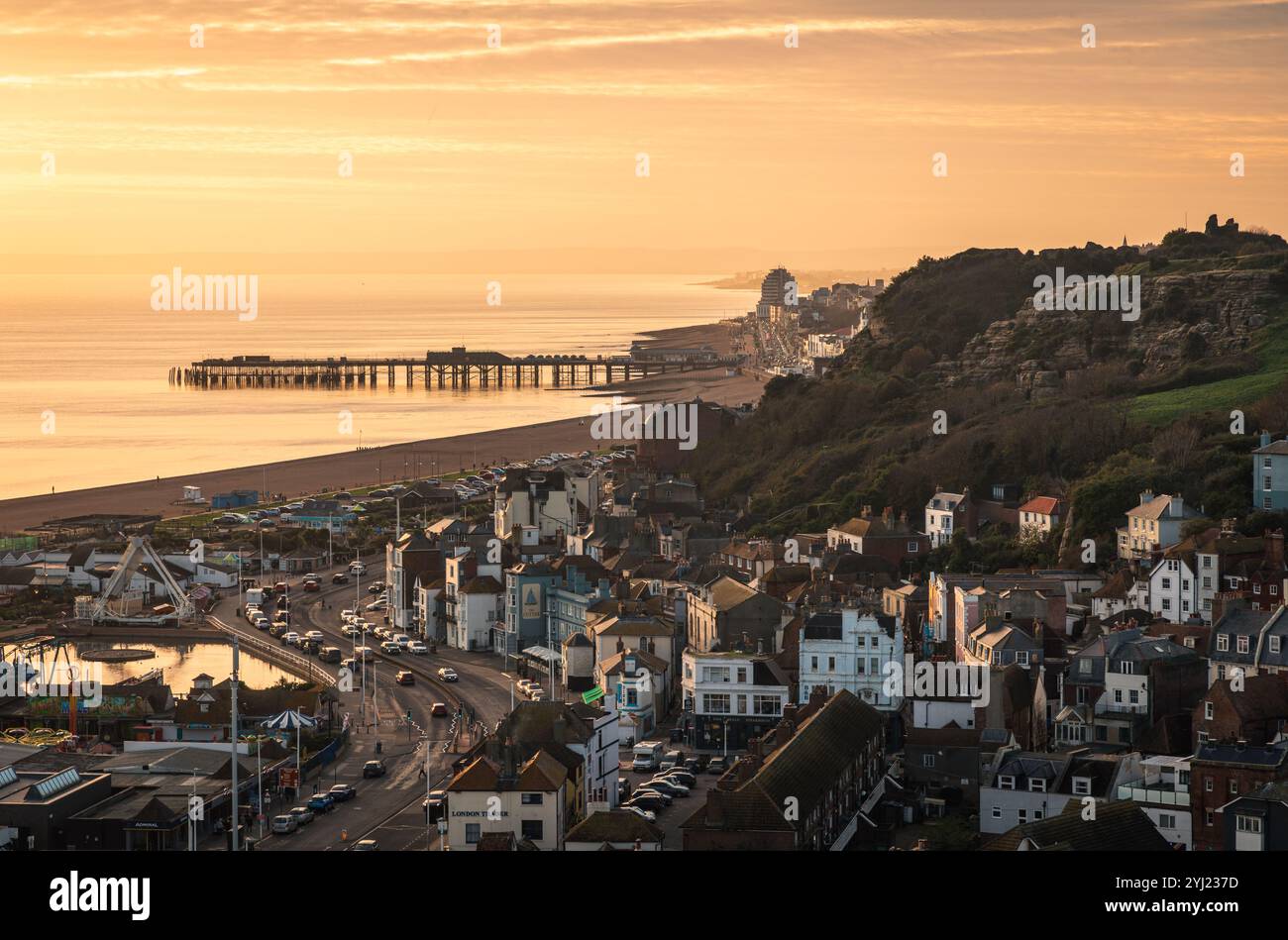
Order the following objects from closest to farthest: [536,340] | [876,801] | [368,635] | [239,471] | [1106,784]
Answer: [1106,784] → [876,801] → [368,635] → [239,471] → [536,340]

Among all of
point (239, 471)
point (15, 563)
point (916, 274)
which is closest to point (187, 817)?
point (15, 563)

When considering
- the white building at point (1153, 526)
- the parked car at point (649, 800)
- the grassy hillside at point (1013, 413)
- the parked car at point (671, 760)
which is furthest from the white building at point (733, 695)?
the grassy hillside at point (1013, 413)

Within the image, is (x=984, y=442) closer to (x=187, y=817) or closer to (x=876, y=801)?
(x=876, y=801)

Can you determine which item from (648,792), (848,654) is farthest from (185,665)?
(648,792)

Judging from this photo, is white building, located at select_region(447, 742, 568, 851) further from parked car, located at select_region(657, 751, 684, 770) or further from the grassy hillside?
the grassy hillside

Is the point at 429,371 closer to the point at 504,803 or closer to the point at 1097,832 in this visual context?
the point at 504,803

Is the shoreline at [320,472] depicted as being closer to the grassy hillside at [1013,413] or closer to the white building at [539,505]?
the grassy hillside at [1013,413]

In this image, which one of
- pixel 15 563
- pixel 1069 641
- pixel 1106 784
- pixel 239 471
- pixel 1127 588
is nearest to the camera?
pixel 1106 784
